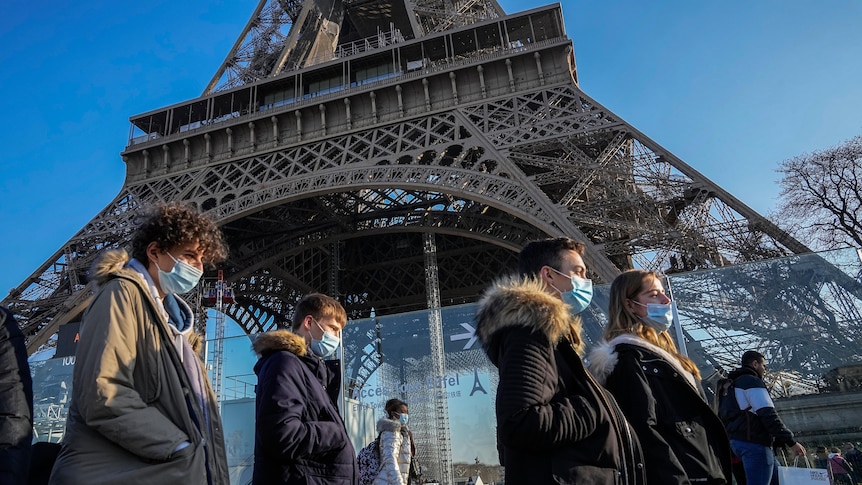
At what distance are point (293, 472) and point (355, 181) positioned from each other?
1298cm

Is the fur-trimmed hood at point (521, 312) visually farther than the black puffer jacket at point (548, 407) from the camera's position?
Yes

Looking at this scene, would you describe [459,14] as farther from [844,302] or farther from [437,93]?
[844,302]

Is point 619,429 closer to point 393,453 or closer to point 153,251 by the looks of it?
point 153,251

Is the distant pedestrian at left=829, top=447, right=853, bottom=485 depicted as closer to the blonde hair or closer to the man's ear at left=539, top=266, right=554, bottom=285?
the blonde hair

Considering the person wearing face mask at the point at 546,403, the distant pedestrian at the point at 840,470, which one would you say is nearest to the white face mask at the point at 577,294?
the person wearing face mask at the point at 546,403

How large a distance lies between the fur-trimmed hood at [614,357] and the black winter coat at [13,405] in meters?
2.02

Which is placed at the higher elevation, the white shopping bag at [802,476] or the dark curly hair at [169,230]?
the dark curly hair at [169,230]

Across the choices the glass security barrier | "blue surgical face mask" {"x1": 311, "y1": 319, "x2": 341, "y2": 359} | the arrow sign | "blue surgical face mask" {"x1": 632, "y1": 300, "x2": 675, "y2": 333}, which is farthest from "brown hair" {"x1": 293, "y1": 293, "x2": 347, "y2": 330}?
the arrow sign

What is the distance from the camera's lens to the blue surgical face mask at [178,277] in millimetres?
2504

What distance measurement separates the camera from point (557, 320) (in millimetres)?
2127

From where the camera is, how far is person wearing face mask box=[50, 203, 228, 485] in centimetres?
186

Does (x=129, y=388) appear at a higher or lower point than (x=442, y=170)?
lower

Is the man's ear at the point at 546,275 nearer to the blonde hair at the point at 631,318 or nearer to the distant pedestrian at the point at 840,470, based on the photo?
the blonde hair at the point at 631,318

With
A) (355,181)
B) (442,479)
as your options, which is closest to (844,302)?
(442,479)
